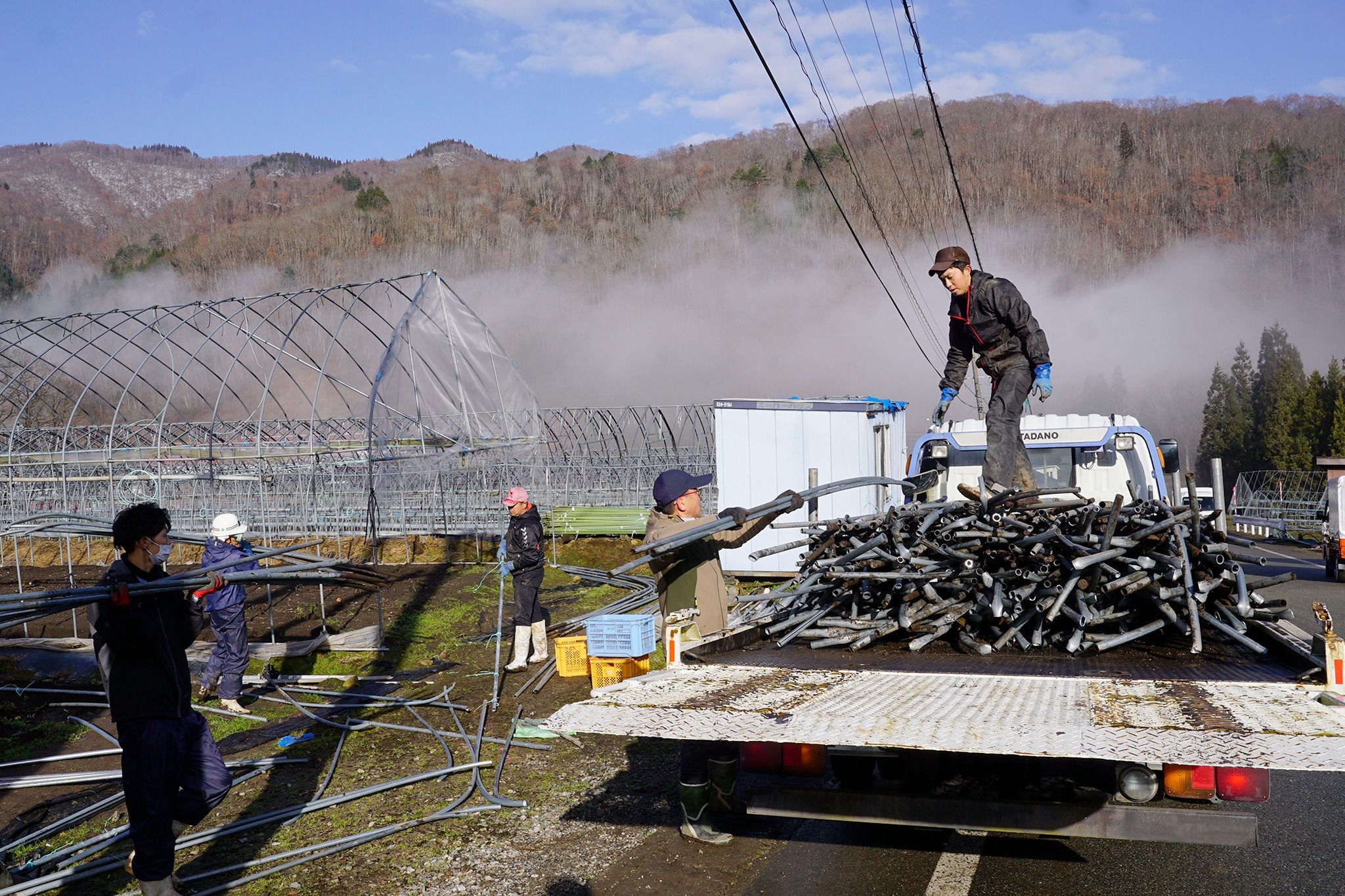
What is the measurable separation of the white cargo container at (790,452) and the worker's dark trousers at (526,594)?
4765 mm

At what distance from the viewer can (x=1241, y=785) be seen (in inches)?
137

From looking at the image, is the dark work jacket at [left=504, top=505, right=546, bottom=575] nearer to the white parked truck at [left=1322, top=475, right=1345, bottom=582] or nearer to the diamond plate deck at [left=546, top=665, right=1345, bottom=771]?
the diamond plate deck at [left=546, top=665, right=1345, bottom=771]

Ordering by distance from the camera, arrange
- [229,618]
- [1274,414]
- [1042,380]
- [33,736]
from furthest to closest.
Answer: [1274,414]
[229,618]
[33,736]
[1042,380]

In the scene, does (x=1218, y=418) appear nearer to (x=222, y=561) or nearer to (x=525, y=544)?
(x=525, y=544)

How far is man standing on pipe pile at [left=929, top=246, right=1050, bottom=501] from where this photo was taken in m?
6.70

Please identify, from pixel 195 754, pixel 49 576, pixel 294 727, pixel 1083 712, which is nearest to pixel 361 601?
pixel 294 727

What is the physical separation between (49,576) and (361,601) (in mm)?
7636

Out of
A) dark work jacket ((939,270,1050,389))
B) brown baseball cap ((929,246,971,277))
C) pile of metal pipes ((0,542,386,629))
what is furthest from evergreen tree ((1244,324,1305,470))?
pile of metal pipes ((0,542,386,629))

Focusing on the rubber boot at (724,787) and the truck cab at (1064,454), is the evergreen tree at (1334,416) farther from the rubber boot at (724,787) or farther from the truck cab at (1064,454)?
the rubber boot at (724,787)

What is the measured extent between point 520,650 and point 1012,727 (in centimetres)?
717

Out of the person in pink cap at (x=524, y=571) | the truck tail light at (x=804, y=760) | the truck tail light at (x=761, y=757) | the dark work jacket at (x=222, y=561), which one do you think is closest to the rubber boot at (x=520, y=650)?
the person in pink cap at (x=524, y=571)

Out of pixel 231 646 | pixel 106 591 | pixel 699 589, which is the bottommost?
pixel 231 646

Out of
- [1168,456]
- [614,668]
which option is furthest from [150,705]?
[1168,456]

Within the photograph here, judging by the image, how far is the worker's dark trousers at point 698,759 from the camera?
15.1 ft
